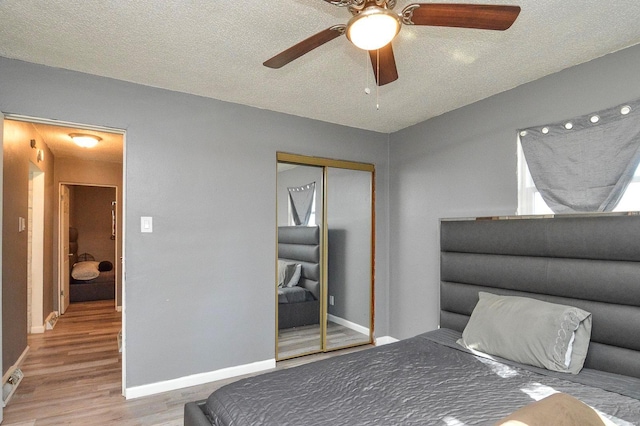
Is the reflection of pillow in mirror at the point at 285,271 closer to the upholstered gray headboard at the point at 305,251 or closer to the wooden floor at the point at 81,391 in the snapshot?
the upholstered gray headboard at the point at 305,251

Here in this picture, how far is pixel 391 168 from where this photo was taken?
4.30 m

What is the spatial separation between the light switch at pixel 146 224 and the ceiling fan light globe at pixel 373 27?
2.22m

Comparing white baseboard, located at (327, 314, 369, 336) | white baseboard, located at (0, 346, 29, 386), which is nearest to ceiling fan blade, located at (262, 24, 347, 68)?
white baseboard, located at (327, 314, 369, 336)

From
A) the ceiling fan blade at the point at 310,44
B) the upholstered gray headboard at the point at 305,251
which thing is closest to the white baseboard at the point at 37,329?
the upholstered gray headboard at the point at 305,251

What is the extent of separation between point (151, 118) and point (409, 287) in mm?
3036

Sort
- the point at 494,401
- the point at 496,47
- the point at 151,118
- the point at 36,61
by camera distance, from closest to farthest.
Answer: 1. the point at 494,401
2. the point at 496,47
3. the point at 36,61
4. the point at 151,118

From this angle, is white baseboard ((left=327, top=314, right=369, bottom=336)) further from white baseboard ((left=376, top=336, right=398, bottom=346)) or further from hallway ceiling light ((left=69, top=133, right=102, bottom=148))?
hallway ceiling light ((left=69, top=133, right=102, bottom=148))

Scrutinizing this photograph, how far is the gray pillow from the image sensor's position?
82.9 inches

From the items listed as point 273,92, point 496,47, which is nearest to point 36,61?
point 273,92

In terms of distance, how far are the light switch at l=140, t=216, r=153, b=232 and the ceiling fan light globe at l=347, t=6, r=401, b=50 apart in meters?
2.22

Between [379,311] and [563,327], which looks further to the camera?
[379,311]

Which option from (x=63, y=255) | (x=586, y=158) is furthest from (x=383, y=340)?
(x=63, y=255)

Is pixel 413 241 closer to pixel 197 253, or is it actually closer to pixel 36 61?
pixel 197 253

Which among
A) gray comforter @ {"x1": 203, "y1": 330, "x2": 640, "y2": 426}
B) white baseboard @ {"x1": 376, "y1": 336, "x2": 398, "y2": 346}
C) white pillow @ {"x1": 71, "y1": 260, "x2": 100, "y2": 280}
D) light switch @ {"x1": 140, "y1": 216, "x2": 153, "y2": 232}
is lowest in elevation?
white baseboard @ {"x1": 376, "y1": 336, "x2": 398, "y2": 346}
